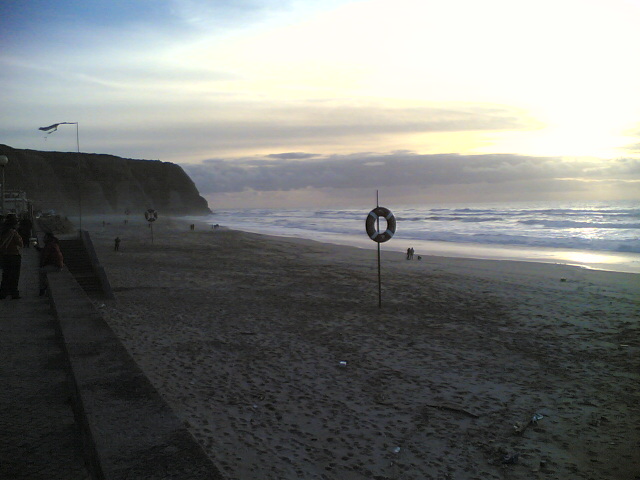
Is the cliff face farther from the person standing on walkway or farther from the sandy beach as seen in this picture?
the sandy beach

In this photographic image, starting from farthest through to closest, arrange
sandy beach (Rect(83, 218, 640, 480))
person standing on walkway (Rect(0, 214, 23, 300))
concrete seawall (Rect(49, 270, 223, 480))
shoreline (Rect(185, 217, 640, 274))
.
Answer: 1. shoreline (Rect(185, 217, 640, 274))
2. person standing on walkway (Rect(0, 214, 23, 300))
3. sandy beach (Rect(83, 218, 640, 480))
4. concrete seawall (Rect(49, 270, 223, 480))

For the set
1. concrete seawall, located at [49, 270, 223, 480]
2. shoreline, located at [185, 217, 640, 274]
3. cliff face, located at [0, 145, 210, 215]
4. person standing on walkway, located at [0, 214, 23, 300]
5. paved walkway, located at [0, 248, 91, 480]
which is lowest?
shoreline, located at [185, 217, 640, 274]

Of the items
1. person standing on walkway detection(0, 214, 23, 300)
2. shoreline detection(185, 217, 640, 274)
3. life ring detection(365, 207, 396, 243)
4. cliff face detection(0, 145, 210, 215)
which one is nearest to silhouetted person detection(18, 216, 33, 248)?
person standing on walkway detection(0, 214, 23, 300)

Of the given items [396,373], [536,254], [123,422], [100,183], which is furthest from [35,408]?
[100,183]

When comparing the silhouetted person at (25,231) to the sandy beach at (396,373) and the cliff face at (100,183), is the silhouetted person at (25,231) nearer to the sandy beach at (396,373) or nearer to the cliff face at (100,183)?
the sandy beach at (396,373)

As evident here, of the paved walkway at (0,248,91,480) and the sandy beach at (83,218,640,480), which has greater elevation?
the paved walkway at (0,248,91,480)

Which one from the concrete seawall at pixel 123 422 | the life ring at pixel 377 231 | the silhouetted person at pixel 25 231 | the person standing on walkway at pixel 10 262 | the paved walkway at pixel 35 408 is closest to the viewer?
the concrete seawall at pixel 123 422

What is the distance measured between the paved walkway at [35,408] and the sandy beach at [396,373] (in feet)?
3.28

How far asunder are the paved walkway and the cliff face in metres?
70.1

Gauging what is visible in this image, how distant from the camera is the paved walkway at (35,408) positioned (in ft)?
11.3

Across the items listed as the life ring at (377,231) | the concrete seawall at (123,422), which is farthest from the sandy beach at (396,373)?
the life ring at (377,231)

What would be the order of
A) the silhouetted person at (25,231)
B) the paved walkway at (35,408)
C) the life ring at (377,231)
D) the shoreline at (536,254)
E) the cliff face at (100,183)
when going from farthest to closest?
1. the cliff face at (100,183)
2. the shoreline at (536,254)
3. the silhouetted person at (25,231)
4. the life ring at (377,231)
5. the paved walkway at (35,408)

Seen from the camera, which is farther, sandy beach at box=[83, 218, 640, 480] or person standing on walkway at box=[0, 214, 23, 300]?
person standing on walkway at box=[0, 214, 23, 300]

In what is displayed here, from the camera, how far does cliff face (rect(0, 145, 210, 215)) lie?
274 ft
